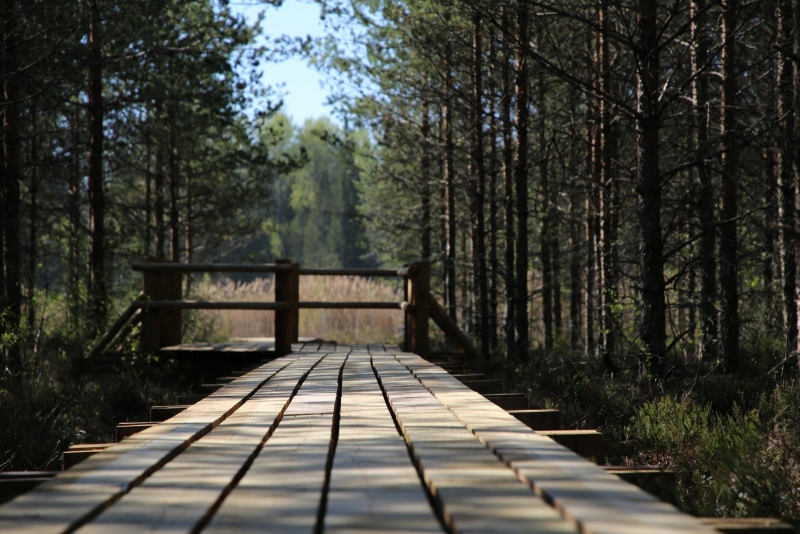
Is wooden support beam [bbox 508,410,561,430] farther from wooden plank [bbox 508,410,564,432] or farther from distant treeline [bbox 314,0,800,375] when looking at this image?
distant treeline [bbox 314,0,800,375]

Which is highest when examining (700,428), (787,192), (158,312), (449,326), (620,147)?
(620,147)

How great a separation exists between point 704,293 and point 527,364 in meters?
2.77

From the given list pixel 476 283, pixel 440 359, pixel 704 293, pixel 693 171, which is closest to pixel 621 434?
pixel 704 293

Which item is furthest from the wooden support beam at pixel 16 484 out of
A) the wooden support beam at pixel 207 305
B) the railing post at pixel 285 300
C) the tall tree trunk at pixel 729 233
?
the tall tree trunk at pixel 729 233

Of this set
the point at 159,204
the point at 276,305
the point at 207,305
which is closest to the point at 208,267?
the point at 207,305

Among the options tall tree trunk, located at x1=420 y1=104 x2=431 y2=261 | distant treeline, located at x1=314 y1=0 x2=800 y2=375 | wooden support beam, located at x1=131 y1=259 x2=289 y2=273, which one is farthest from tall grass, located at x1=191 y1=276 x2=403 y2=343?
wooden support beam, located at x1=131 y1=259 x2=289 y2=273

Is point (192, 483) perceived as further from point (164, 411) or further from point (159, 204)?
point (159, 204)

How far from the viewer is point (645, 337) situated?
24.1 feet

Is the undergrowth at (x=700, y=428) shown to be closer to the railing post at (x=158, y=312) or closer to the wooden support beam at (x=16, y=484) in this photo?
the wooden support beam at (x=16, y=484)

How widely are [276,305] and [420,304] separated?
1.75 metres

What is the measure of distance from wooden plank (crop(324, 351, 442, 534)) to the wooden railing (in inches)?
219

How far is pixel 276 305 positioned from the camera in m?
9.55

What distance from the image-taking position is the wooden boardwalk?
2.06 meters

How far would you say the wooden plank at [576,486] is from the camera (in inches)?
79.0
